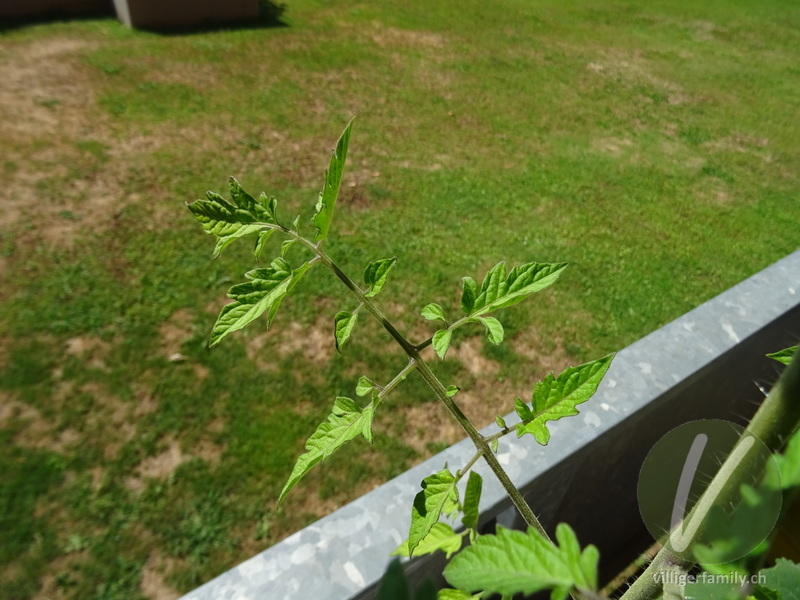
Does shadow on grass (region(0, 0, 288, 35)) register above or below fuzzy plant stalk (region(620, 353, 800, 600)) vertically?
below

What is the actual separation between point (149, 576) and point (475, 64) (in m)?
7.84

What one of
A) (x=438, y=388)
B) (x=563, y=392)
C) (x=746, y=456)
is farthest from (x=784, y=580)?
(x=438, y=388)

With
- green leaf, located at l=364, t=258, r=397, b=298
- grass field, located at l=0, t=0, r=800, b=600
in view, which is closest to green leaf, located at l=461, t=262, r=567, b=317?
green leaf, located at l=364, t=258, r=397, b=298

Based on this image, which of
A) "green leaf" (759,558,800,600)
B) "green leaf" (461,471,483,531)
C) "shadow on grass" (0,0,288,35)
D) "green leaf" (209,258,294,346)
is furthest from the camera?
"shadow on grass" (0,0,288,35)

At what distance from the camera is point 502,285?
2.47 ft

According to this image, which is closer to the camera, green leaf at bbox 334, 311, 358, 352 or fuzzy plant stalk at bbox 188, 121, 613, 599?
fuzzy plant stalk at bbox 188, 121, 613, 599

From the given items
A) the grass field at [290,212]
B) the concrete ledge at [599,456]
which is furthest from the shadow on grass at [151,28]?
the concrete ledge at [599,456]

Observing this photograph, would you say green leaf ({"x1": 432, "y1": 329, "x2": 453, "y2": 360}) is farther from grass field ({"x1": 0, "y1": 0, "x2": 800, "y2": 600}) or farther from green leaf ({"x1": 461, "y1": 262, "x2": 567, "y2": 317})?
grass field ({"x1": 0, "y1": 0, "x2": 800, "y2": 600})

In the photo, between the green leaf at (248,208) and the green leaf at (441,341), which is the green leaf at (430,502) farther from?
the green leaf at (248,208)

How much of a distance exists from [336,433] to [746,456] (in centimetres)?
43

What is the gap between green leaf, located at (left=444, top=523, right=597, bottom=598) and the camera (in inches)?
16.5

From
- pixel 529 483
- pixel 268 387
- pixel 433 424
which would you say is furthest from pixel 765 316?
pixel 268 387

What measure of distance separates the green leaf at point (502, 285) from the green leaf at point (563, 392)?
0.37 ft

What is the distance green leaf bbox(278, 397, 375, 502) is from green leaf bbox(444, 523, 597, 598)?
0.82ft
